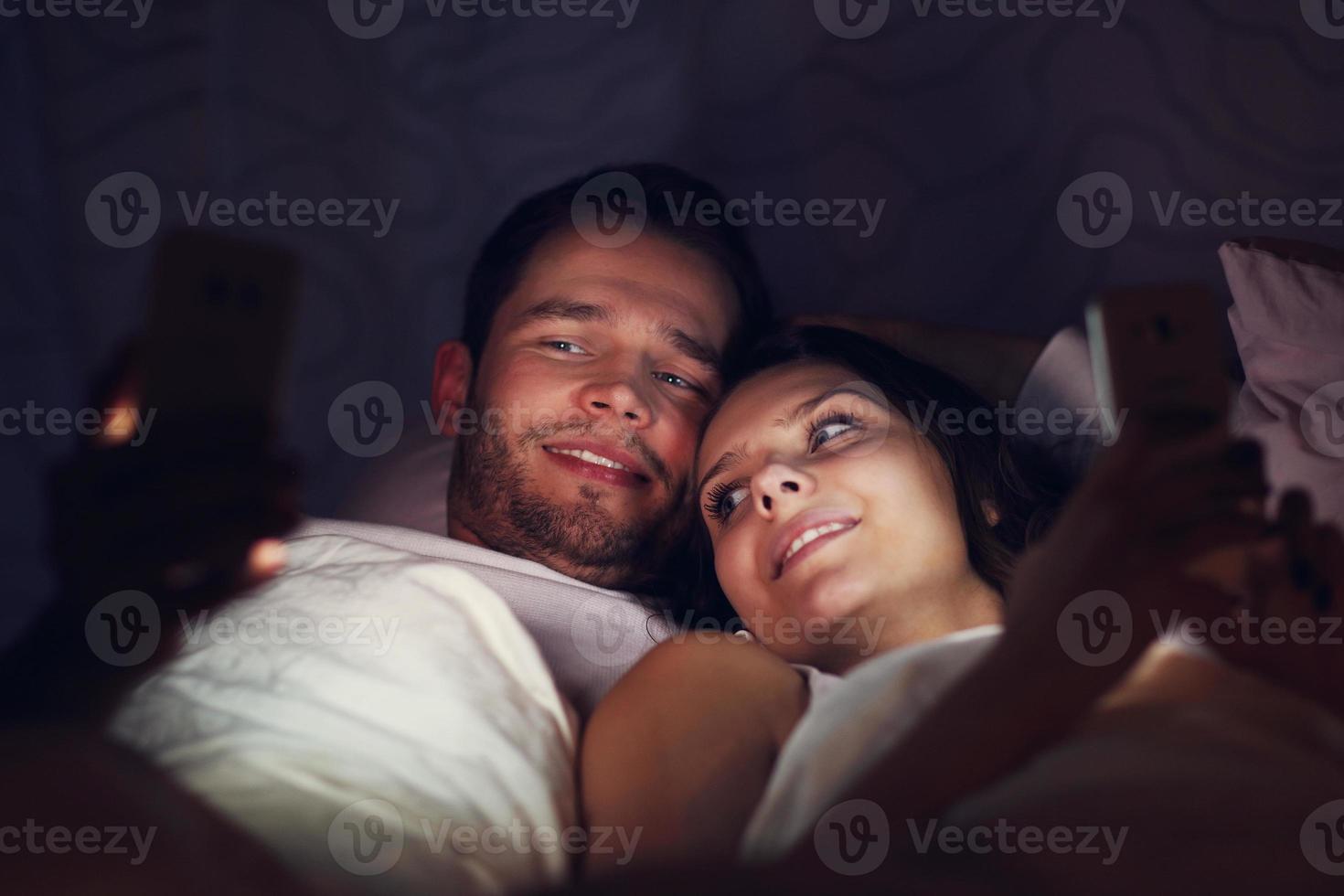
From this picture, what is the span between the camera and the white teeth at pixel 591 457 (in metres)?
1.46

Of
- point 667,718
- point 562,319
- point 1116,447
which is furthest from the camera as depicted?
point 562,319

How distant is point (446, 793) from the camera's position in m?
0.82

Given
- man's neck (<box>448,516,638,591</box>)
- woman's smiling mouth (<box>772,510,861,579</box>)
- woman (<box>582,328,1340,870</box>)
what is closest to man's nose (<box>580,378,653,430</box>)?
woman (<box>582,328,1340,870</box>)

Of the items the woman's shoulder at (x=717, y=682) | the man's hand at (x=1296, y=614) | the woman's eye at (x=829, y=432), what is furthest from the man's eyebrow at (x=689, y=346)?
the man's hand at (x=1296, y=614)

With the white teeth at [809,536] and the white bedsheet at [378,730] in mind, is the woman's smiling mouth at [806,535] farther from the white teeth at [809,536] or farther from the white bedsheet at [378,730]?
the white bedsheet at [378,730]

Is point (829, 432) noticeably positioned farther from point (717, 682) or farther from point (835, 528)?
point (717, 682)

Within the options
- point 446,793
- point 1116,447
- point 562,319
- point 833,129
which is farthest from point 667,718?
point 833,129

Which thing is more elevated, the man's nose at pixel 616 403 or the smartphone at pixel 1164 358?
the smartphone at pixel 1164 358

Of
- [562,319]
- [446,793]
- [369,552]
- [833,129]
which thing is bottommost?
[446,793]

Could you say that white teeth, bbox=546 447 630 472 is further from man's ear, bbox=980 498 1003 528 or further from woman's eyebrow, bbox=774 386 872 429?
man's ear, bbox=980 498 1003 528

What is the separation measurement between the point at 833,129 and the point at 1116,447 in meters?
1.44

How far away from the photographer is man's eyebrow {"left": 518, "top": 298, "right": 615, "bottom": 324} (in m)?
1.51

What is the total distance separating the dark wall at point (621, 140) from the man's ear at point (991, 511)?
750 mm

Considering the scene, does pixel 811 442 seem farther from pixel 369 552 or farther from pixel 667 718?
pixel 369 552
